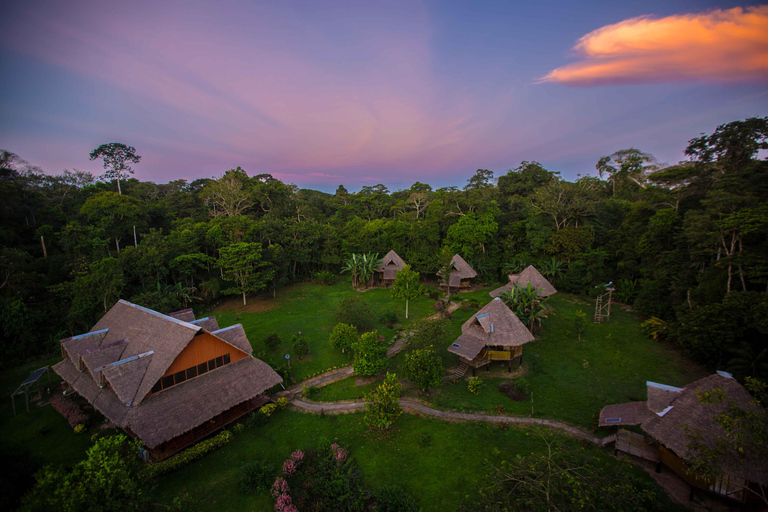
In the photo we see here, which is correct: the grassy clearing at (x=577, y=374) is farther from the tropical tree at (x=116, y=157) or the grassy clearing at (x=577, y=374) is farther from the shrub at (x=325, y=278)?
the tropical tree at (x=116, y=157)

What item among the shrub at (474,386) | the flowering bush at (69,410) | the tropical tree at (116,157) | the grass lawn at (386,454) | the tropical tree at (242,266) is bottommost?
the grass lawn at (386,454)

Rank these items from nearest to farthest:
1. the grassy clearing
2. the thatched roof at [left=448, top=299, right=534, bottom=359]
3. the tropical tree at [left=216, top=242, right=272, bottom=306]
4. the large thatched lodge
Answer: the large thatched lodge → the grassy clearing → the thatched roof at [left=448, top=299, right=534, bottom=359] → the tropical tree at [left=216, top=242, right=272, bottom=306]

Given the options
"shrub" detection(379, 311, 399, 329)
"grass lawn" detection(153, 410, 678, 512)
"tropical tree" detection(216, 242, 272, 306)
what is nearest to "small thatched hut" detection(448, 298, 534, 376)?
"grass lawn" detection(153, 410, 678, 512)

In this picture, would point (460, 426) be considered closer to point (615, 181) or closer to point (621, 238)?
point (621, 238)

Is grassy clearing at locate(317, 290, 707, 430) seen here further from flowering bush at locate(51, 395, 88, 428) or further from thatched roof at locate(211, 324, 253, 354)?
flowering bush at locate(51, 395, 88, 428)

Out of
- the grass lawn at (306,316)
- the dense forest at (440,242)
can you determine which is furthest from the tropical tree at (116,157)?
the grass lawn at (306,316)

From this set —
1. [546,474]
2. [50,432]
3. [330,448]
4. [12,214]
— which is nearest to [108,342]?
[50,432]
